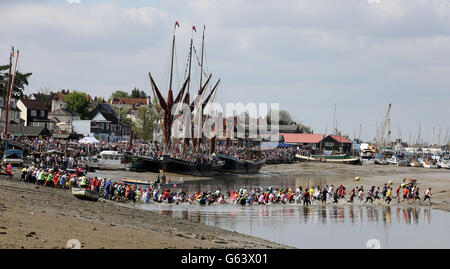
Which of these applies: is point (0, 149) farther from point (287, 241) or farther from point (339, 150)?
point (339, 150)

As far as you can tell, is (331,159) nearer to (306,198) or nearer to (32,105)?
(32,105)

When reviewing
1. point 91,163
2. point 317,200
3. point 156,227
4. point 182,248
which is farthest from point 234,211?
point 91,163

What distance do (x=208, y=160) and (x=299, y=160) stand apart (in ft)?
162

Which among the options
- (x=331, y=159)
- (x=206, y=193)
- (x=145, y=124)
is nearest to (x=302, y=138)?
(x=331, y=159)

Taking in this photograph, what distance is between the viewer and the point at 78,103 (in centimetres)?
14175

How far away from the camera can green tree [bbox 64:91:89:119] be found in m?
142

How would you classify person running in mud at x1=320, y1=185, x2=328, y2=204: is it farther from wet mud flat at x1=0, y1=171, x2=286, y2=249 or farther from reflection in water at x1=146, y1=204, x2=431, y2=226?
wet mud flat at x1=0, y1=171, x2=286, y2=249

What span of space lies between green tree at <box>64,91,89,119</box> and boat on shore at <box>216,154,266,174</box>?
200 ft

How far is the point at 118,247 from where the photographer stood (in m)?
18.5

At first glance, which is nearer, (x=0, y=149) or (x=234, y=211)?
(x=234, y=211)

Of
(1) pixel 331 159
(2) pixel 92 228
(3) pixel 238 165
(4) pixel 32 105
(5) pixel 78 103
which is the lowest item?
(3) pixel 238 165

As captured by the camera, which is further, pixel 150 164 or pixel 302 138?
pixel 302 138

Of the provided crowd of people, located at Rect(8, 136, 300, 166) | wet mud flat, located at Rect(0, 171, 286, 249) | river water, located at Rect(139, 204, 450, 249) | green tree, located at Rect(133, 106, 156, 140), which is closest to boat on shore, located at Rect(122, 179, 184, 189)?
crowd of people, located at Rect(8, 136, 300, 166)

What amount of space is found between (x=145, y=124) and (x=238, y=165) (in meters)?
38.7
